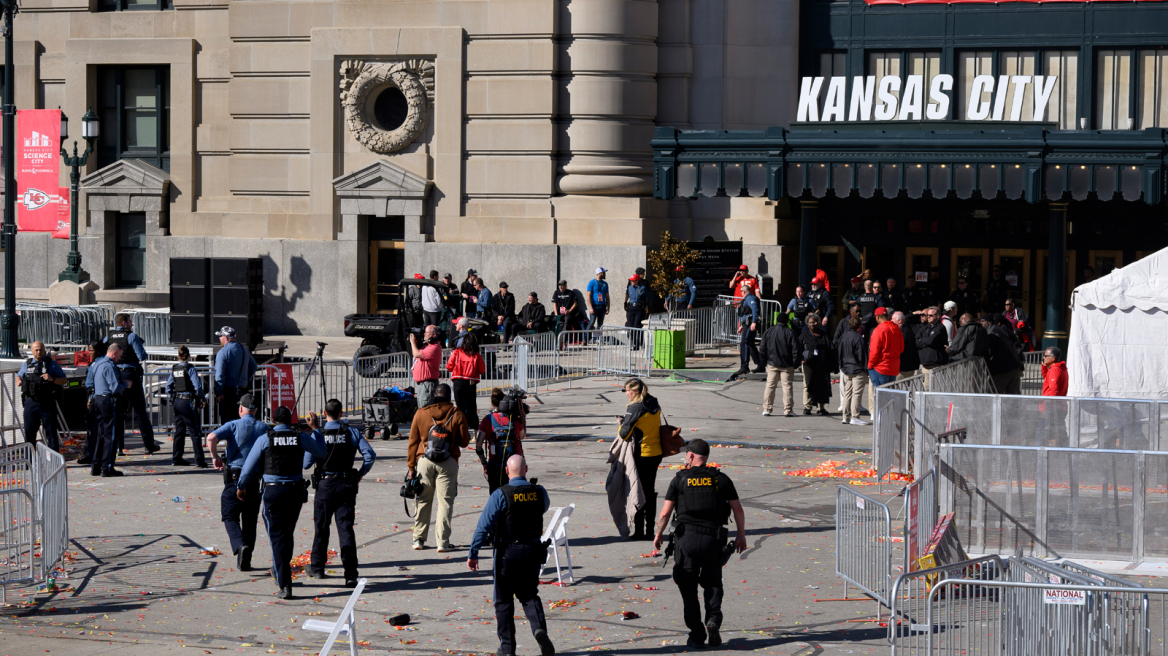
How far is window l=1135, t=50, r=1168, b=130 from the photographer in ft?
104

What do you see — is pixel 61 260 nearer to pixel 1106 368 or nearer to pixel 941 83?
pixel 941 83

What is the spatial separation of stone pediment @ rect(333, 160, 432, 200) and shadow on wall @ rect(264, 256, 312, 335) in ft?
7.50

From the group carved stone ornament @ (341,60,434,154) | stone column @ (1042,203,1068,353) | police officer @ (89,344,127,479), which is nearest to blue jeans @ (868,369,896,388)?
police officer @ (89,344,127,479)

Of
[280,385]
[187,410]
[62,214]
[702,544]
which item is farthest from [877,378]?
[62,214]

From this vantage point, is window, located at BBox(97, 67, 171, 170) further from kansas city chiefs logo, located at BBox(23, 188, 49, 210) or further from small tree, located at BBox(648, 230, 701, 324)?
small tree, located at BBox(648, 230, 701, 324)

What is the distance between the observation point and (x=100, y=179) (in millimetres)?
35938

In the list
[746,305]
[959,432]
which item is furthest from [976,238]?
[959,432]

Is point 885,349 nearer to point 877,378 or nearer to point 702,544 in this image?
point 877,378

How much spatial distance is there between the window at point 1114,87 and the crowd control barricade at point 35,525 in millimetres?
27047

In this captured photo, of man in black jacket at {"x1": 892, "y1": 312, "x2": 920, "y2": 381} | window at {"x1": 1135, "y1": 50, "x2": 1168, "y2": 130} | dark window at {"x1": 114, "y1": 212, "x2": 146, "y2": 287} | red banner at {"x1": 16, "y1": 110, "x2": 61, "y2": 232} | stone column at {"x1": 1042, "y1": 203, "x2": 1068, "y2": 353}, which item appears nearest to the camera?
man in black jacket at {"x1": 892, "y1": 312, "x2": 920, "y2": 381}

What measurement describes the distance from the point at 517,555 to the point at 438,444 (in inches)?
132

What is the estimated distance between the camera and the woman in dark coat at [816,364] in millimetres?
21297

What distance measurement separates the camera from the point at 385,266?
34656mm

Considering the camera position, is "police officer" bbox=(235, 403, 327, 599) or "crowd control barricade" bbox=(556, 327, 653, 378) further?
"crowd control barricade" bbox=(556, 327, 653, 378)
